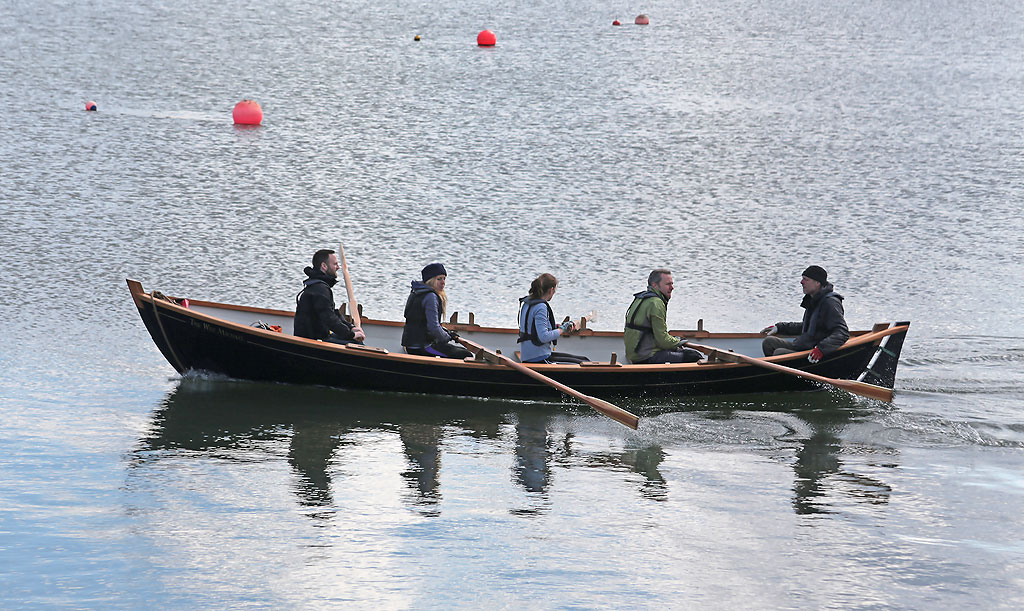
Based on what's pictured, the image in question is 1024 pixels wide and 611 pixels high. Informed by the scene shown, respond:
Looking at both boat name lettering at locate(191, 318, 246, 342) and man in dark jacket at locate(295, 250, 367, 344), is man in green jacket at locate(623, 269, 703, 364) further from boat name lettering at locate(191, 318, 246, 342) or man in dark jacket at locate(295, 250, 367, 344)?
boat name lettering at locate(191, 318, 246, 342)

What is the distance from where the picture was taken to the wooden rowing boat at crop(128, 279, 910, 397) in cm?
1270

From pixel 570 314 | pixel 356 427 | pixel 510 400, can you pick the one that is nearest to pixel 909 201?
pixel 570 314

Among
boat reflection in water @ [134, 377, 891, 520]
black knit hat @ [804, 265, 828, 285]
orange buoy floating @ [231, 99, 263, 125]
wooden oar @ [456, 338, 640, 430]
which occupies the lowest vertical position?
boat reflection in water @ [134, 377, 891, 520]

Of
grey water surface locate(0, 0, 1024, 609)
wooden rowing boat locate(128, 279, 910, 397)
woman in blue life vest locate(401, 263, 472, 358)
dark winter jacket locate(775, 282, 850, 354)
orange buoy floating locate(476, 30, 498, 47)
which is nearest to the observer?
grey water surface locate(0, 0, 1024, 609)

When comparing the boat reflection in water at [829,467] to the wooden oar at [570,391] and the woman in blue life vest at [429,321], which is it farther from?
the woman in blue life vest at [429,321]

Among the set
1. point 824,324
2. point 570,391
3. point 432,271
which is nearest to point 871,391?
point 824,324

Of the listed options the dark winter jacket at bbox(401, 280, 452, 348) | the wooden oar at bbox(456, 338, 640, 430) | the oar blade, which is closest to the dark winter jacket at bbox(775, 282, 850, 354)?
the oar blade

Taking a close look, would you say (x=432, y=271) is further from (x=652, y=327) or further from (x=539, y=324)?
(x=652, y=327)

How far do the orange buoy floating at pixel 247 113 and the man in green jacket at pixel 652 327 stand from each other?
66.5 feet

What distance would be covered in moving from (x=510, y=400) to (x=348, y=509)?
3769 millimetres

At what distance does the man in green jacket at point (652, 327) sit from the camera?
42.6 ft

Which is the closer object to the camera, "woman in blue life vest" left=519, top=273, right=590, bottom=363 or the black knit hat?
"woman in blue life vest" left=519, top=273, right=590, bottom=363

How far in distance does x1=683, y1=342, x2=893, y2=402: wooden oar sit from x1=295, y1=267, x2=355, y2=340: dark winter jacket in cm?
391

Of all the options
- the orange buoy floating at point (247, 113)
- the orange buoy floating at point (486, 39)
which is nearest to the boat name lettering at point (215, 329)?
the orange buoy floating at point (247, 113)
